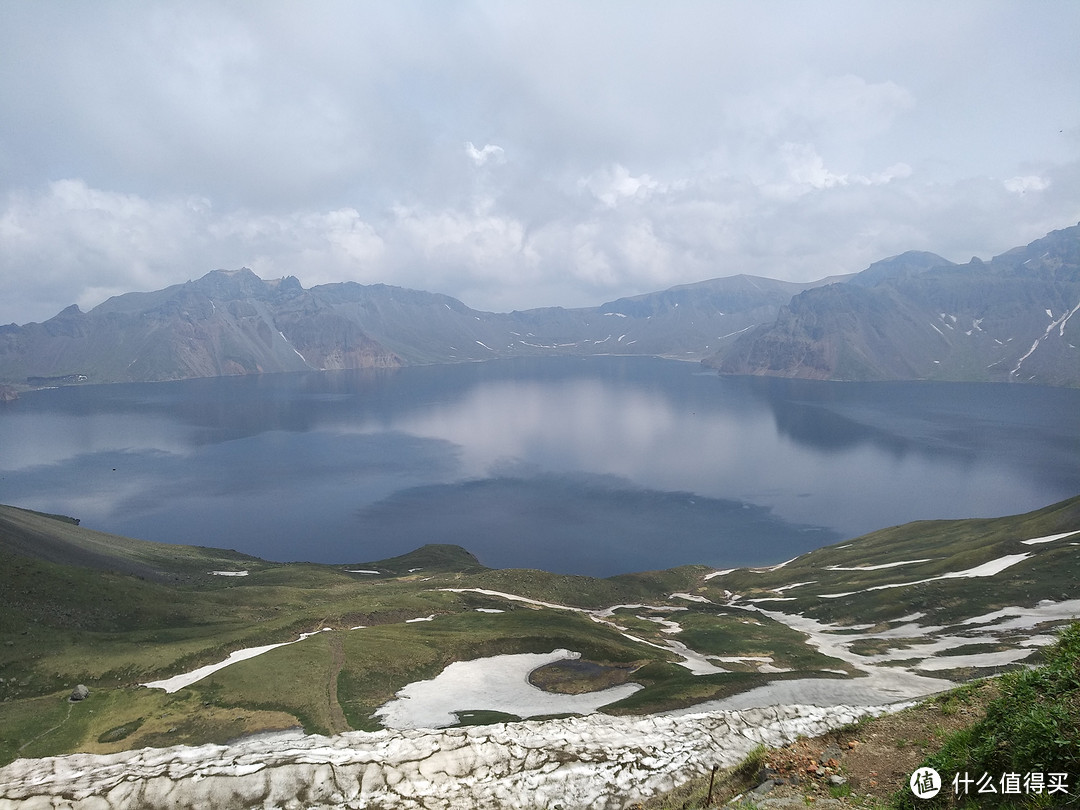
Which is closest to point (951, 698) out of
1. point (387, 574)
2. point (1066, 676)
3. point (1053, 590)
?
point (1066, 676)

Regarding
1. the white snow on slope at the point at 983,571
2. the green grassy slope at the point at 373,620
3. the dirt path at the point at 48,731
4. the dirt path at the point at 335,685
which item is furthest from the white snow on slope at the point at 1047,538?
the dirt path at the point at 48,731

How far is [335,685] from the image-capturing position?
41312 millimetres

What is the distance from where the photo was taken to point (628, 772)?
17.4m

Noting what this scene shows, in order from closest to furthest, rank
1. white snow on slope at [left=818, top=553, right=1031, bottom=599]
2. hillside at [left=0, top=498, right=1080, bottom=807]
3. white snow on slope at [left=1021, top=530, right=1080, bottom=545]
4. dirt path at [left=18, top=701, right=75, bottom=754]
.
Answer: dirt path at [left=18, top=701, right=75, bottom=754] → hillside at [left=0, top=498, right=1080, bottom=807] → white snow on slope at [left=818, top=553, right=1031, bottom=599] → white snow on slope at [left=1021, top=530, right=1080, bottom=545]

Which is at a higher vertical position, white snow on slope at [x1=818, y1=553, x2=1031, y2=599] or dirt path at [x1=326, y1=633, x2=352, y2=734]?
dirt path at [x1=326, y1=633, x2=352, y2=734]

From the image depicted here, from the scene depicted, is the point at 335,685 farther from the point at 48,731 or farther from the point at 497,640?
the point at 48,731

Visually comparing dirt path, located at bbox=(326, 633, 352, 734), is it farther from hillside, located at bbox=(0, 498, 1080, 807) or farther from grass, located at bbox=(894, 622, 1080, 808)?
grass, located at bbox=(894, 622, 1080, 808)

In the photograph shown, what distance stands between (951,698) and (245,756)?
22.1 metres

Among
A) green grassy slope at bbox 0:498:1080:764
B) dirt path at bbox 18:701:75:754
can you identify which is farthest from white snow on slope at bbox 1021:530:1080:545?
dirt path at bbox 18:701:75:754

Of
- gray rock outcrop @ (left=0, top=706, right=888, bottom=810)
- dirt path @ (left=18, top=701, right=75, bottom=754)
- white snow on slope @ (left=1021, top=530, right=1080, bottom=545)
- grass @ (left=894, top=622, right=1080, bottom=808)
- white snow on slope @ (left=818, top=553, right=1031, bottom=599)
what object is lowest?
white snow on slope @ (left=818, top=553, right=1031, bottom=599)

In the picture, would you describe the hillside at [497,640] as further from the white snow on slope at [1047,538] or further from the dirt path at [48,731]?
the white snow on slope at [1047,538]

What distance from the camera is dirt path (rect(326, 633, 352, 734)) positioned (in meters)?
35.6

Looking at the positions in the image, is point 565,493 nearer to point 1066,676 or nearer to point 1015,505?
point 1015,505

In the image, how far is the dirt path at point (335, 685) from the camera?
35.6 meters
